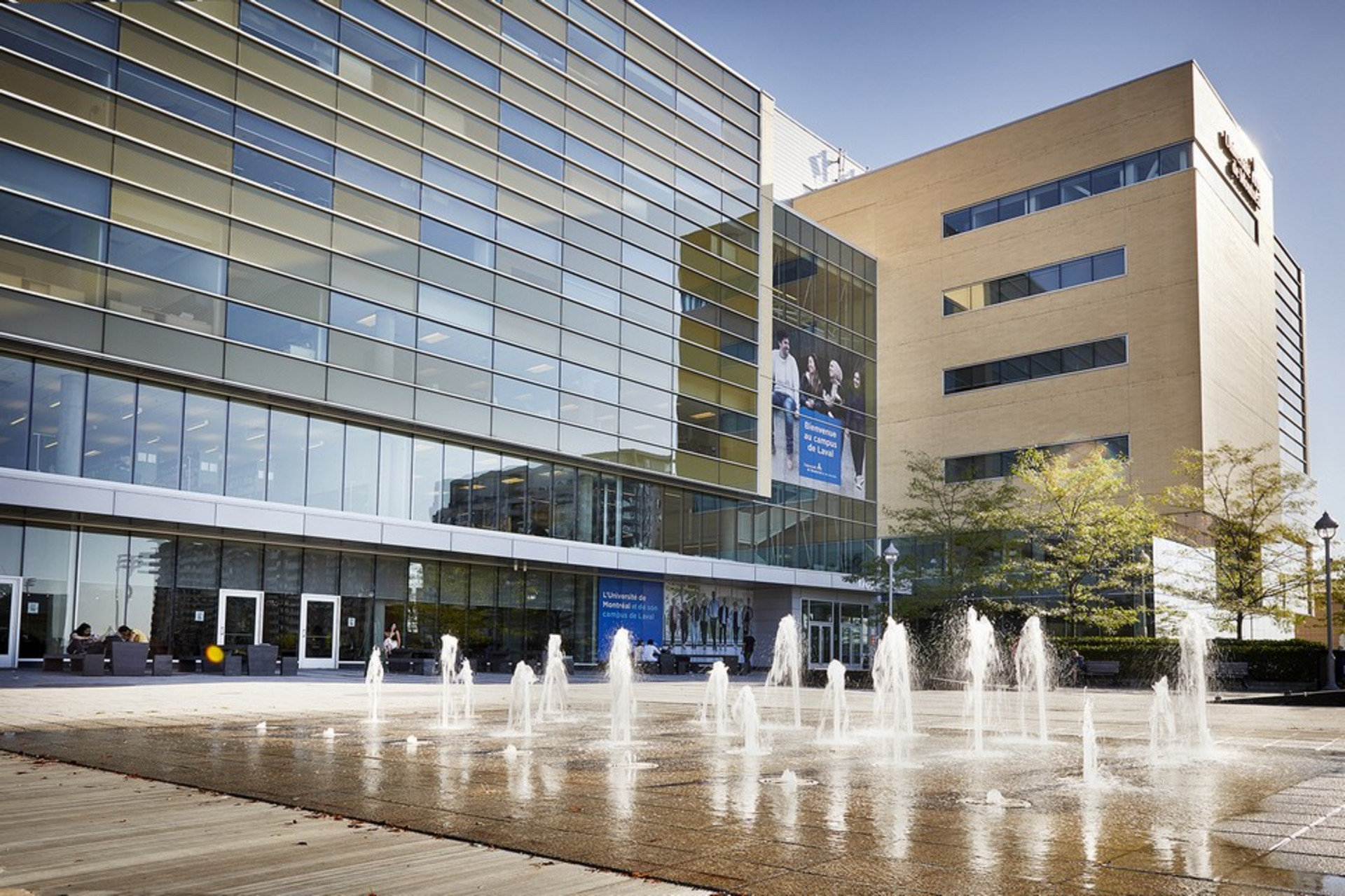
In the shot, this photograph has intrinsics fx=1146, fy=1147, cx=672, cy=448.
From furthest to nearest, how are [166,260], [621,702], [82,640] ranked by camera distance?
[166,260] < [82,640] < [621,702]

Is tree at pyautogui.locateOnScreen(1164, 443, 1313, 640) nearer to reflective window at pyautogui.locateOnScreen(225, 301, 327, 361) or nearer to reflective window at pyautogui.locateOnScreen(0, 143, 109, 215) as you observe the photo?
reflective window at pyautogui.locateOnScreen(225, 301, 327, 361)

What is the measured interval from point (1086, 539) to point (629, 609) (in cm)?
1729

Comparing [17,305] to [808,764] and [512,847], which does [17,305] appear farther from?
[512,847]

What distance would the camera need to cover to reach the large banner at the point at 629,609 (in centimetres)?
4384

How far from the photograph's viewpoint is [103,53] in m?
28.9

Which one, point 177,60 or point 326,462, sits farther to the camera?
point 326,462

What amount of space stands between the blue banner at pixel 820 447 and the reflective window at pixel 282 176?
26.1 meters

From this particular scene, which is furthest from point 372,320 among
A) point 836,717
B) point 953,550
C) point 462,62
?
point 836,717

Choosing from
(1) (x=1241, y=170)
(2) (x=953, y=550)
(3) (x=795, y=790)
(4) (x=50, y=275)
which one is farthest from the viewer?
(1) (x=1241, y=170)

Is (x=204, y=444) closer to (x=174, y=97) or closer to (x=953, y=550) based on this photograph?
(x=174, y=97)

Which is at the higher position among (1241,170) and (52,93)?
(1241,170)

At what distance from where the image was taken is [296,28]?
33.5 m

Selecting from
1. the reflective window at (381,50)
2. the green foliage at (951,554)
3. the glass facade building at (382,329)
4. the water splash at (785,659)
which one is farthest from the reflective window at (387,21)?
the green foliage at (951,554)

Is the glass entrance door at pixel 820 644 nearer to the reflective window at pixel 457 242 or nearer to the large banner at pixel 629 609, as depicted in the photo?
the large banner at pixel 629 609
